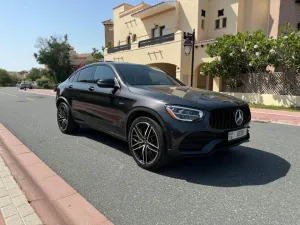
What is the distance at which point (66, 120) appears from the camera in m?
5.60

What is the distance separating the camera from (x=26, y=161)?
12.5ft

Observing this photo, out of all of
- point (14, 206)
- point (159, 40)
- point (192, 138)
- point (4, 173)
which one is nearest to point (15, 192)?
point (14, 206)

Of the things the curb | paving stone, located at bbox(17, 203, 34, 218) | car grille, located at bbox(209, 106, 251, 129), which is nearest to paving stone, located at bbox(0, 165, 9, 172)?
the curb

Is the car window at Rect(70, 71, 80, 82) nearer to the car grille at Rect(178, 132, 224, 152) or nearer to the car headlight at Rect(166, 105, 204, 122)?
the car headlight at Rect(166, 105, 204, 122)

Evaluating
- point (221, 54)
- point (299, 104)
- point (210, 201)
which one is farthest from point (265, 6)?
point (210, 201)

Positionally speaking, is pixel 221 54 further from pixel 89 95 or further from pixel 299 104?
pixel 89 95

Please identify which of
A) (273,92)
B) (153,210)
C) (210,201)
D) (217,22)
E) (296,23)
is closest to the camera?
(153,210)

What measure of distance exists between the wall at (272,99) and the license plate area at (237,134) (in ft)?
31.3

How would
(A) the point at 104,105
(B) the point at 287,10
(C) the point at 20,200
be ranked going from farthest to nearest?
1. (B) the point at 287,10
2. (A) the point at 104,105
3. (C) the point at 20,200

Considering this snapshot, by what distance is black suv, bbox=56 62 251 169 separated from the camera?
307 centimetres

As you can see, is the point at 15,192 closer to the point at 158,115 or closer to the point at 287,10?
the point at 158,115

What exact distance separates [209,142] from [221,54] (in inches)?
438

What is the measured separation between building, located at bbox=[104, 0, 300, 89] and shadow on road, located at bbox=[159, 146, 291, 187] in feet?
38.3

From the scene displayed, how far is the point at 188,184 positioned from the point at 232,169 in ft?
2.87
